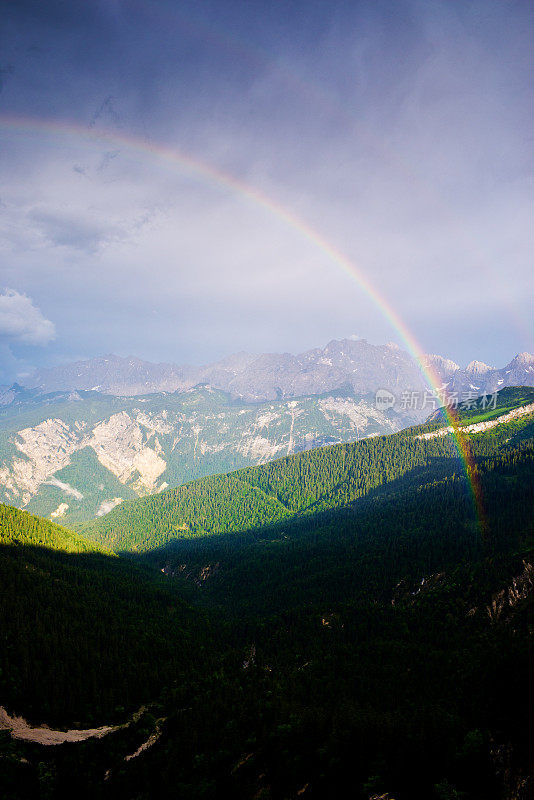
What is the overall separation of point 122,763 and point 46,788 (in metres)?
11.8

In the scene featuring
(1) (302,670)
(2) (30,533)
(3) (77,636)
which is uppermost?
(2) (30,533)

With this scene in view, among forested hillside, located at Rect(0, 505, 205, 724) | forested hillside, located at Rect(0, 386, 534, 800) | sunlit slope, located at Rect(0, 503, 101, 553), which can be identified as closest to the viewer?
forested hillside, located at Rect(0, 386, 534, 800)

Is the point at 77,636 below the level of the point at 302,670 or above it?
above

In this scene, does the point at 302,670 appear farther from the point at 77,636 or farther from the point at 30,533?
the point at 30,533

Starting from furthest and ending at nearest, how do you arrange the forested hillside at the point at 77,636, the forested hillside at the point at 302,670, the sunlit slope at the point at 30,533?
the sunlit slope at the point at 30,533, the forested hillside at the point at 77,636, the forested hillside at the point at 302,670

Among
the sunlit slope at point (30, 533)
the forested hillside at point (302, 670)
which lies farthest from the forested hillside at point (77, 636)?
the sunlit slope at point (30, 533)

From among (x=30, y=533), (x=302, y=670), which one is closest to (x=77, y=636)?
(x=302, y=670)

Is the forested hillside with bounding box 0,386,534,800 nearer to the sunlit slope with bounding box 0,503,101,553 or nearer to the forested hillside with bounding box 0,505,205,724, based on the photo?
the forested hillside with bounding box 0,505,205,724

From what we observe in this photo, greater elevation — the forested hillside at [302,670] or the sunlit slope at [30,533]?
the sunlit slope at [30,533]

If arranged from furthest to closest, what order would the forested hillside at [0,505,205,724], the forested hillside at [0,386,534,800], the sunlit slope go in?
1. the sunlit slope
2. the forested hillside at [0,505,205,724]
3. the forested hillside at [0,386,534,800]

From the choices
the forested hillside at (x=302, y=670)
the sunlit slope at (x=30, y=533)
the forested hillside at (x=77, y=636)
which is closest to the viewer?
the forested hillside at (x=302, y=670)

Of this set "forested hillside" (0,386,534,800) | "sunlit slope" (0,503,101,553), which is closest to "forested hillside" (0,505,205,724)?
"forested hillside" (0,386,534,800)

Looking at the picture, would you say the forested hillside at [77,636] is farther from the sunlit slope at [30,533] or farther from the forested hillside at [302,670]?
the sunlit slope at [30,533]

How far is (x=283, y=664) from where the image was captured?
10138cm
